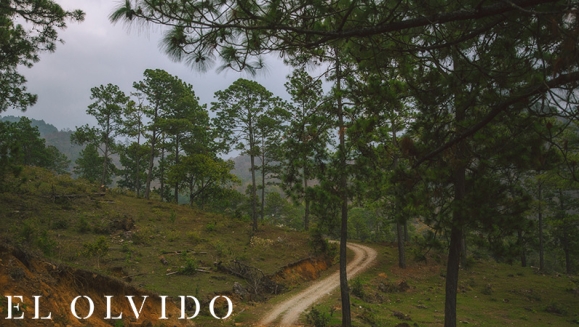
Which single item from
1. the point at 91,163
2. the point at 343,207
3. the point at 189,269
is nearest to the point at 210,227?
the point at 189,269

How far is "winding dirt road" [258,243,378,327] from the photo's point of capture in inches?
405

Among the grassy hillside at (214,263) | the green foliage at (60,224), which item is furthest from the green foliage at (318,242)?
the green foliage at (60,224)

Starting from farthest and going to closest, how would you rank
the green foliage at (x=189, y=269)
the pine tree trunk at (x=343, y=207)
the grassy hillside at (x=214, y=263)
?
the green foliage at (x=189, y=269)
the grassy hillside at (x=214, y=263)
the pine tree trunk at (x=343, y=207)

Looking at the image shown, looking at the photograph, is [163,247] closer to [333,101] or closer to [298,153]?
[298,153]

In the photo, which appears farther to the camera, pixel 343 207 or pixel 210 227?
pixel 210 227

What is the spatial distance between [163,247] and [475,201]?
14.3 metres

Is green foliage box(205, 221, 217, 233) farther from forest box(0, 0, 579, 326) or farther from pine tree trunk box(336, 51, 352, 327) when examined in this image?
pine tree trunk box(336, 51, 352, 327)

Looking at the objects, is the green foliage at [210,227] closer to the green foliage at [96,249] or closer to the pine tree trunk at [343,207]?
the green foliage at [96,249]

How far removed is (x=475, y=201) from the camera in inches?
250

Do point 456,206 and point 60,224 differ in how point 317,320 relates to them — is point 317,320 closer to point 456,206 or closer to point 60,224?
point 456,206

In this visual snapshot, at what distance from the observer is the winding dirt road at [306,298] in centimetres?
1030

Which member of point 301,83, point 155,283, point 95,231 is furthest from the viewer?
point 95,231

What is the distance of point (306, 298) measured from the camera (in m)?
13.4

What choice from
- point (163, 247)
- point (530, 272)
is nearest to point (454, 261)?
point (163, 247)
